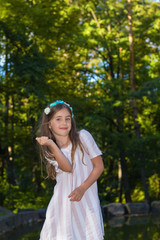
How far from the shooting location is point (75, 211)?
3.98 m

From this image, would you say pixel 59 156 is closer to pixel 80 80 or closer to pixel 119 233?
pixel 119 233

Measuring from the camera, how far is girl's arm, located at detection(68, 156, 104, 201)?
3.79 m

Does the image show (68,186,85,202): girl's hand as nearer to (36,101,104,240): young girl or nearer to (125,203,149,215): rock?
(36,101,104,240): young girl

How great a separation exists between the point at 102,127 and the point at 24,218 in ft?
Result: 24.0

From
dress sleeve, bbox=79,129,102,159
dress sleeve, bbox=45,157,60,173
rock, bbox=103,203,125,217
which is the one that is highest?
dress sleeve, bbox=79,129,102,159

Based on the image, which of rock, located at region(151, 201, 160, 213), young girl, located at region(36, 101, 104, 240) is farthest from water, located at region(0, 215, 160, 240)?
young girl, located at region(36, 101, 104, 240)

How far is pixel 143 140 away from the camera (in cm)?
1964

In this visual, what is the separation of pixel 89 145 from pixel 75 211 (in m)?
0.65

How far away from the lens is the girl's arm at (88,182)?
12.4 ft

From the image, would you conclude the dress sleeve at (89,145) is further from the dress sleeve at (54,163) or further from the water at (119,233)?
the water at (119,233)

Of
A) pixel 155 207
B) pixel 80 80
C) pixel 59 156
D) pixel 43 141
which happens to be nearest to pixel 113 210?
pixel 155 207

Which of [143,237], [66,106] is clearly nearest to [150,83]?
[143,237]

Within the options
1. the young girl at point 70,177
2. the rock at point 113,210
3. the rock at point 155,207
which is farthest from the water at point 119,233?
the young girl at point 70,177

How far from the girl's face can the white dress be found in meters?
0.23
